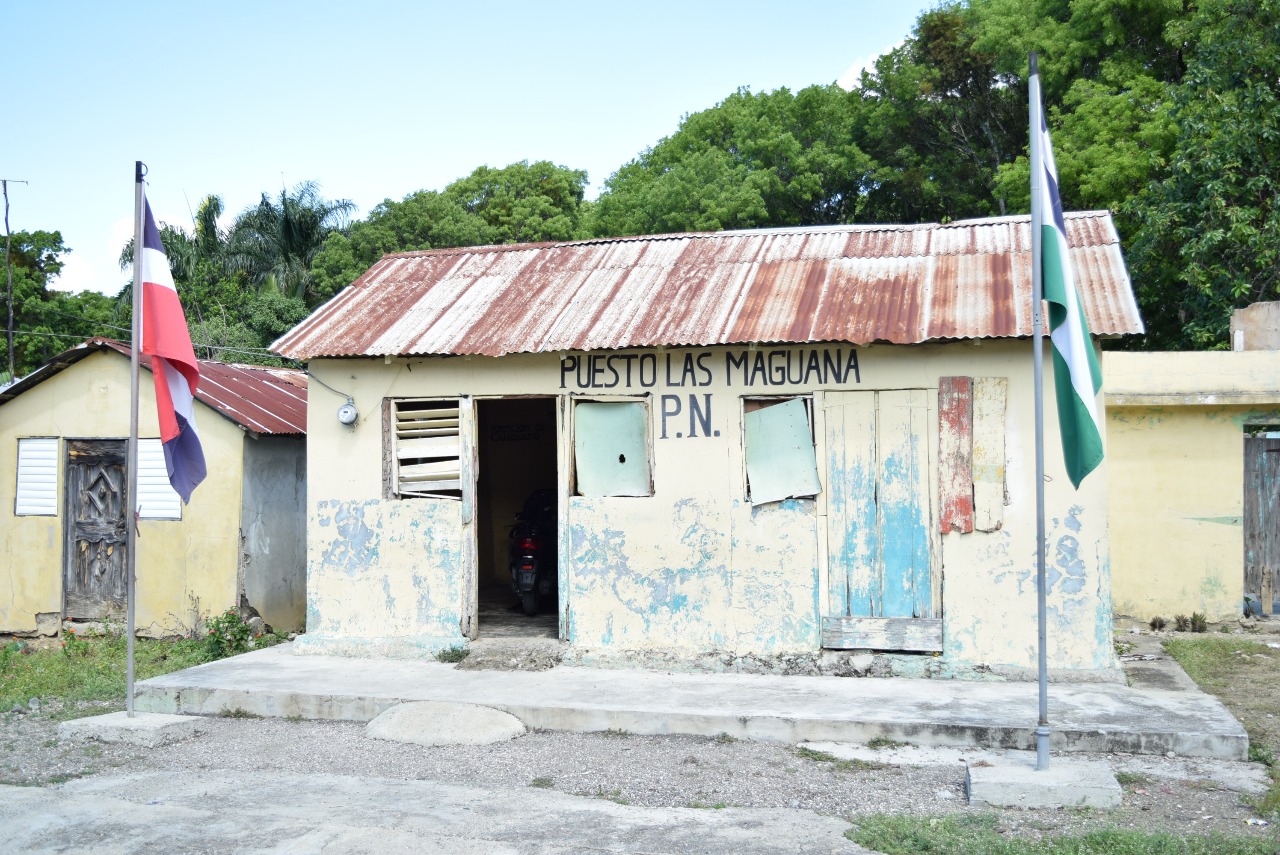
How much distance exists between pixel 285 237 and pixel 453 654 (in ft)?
82.6

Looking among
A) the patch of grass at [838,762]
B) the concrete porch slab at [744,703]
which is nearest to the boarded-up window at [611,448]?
the concrete porch slab at [744,703]

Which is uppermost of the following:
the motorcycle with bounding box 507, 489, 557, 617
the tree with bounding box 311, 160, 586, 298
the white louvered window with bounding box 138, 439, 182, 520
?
the tree with bounding box 311, 160, 586, 298

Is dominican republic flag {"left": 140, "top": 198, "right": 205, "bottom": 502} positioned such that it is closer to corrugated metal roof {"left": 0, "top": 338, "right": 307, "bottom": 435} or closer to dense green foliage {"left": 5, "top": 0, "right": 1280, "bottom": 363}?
corrugated metal roof {"left": 0, "top": 338, "right": 307, "bottom": 435}

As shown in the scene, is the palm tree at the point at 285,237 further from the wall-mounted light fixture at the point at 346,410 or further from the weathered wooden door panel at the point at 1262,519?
the weathered wooden door panel at the point at 1262,519

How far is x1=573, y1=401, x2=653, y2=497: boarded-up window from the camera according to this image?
1006 centimetres

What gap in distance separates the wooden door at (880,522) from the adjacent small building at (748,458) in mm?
19

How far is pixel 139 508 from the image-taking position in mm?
12680

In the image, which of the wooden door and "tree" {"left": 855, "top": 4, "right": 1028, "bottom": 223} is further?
"tree" {"left": 855, "top": 4, "right": 1028, "bottom": 223}

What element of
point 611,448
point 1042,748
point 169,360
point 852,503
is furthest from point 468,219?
point 1042,748

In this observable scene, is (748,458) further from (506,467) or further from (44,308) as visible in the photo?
(44,308)

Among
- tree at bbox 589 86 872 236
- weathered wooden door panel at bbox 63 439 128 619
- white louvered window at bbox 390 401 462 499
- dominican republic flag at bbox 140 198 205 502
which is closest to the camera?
dominican republic flag at bbox 140 198 205 502

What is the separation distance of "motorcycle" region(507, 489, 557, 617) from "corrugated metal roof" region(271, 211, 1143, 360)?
294cm

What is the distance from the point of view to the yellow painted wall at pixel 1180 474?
1186cm

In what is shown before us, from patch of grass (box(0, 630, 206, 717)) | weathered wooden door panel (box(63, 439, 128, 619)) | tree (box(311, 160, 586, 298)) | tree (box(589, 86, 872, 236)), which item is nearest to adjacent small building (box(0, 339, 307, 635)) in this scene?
weathered wooden door panel (box(63, 439, 128, 619))
